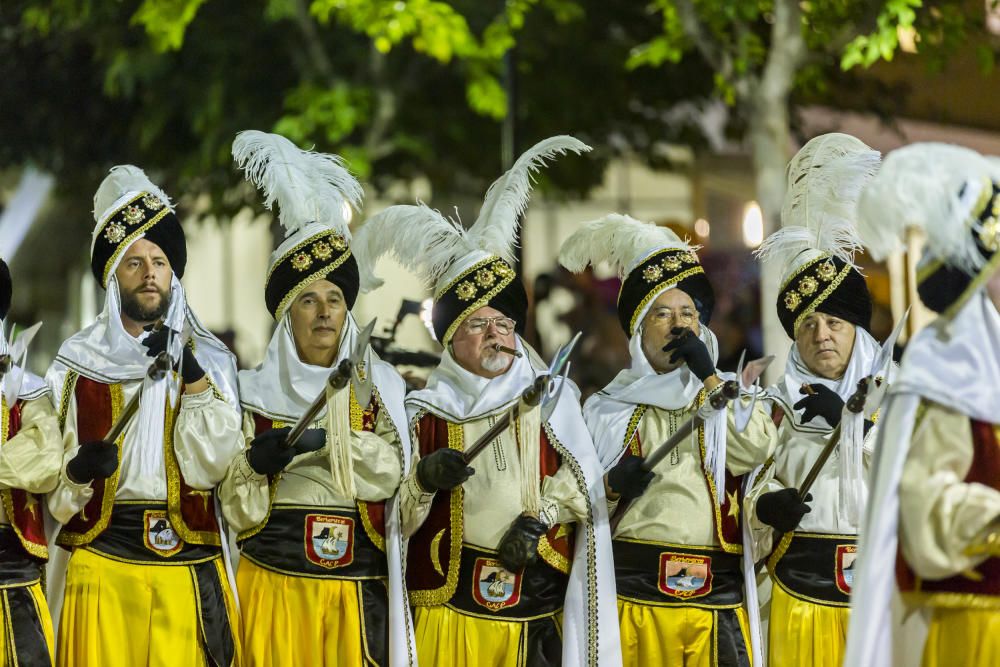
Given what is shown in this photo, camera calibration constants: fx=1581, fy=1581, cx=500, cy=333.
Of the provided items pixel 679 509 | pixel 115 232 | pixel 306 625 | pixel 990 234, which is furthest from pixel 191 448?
pixel 990 234

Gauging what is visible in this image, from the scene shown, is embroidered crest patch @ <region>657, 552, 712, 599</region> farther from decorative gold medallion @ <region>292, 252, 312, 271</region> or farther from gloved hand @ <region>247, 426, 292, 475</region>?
decorative gold medallion @ <region>292, 252, 312, 271</region>

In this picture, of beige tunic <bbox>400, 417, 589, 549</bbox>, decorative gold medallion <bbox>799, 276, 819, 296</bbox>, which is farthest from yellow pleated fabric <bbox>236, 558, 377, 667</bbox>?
decorative gold medallion <bbox>799, 276, 819, 296</bbox>

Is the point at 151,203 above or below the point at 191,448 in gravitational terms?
above

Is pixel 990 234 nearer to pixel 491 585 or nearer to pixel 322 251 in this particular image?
pixel 491 585

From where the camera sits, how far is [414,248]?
6.29 m

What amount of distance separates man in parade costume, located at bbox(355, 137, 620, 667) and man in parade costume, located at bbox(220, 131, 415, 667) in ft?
0.46

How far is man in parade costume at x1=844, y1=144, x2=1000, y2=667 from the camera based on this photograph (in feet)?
14.4

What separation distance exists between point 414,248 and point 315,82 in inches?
256

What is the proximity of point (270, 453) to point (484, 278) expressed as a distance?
1147 millimetres

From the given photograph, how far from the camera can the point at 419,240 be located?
6273 mm

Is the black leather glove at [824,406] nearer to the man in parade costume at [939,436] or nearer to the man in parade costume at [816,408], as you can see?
the man in parade costume at [816,408]

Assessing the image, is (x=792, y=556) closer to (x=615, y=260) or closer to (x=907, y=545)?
(x=615, y=260)

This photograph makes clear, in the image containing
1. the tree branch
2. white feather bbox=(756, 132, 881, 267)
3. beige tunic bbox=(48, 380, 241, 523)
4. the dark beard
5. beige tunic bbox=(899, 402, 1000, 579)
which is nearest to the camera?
beige tunic bbox=(899, 402, 1000, 579)

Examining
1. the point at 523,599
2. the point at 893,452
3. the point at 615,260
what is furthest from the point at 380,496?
the point at 893,452
